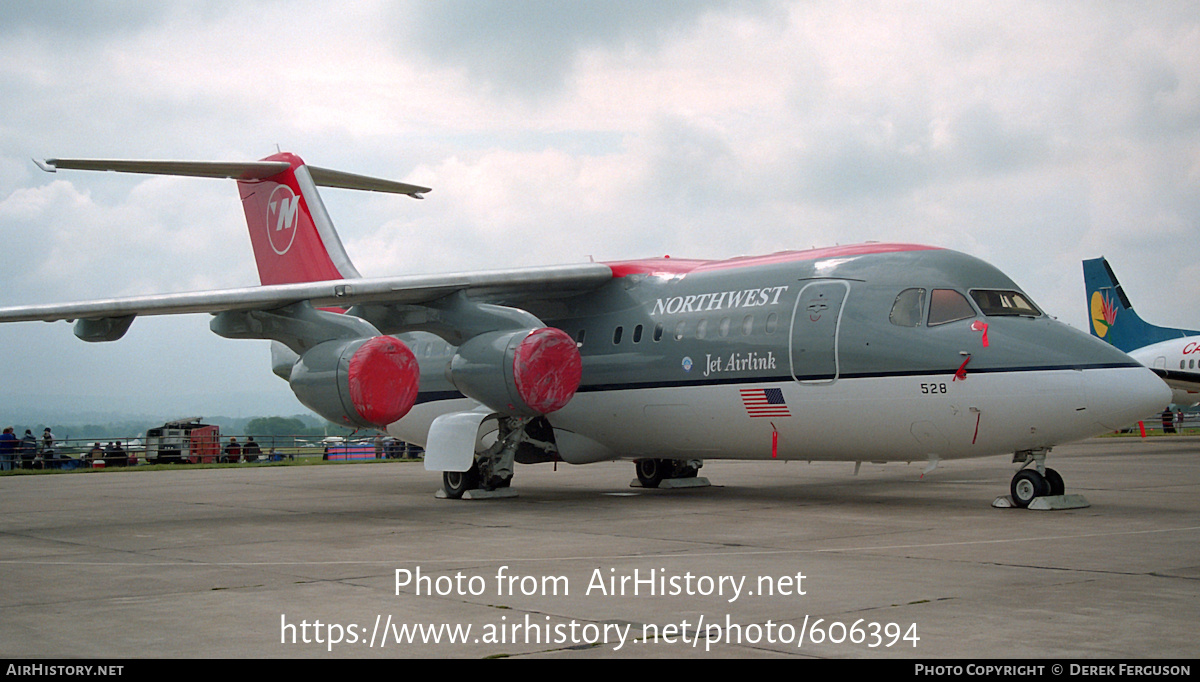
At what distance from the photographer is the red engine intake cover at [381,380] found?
13859 millimetres

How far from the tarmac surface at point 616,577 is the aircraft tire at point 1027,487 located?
13.1 inches

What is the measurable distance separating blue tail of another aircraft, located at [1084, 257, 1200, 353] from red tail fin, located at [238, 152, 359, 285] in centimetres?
2998

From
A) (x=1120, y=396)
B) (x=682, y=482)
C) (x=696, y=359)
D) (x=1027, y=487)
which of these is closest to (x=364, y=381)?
(x=696, y=359)

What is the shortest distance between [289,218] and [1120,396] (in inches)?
537

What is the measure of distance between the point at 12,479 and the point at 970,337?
2048cm

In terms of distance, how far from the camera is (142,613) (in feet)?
22.7

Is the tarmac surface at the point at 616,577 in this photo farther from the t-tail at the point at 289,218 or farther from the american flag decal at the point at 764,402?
the t-tail at the point at 289,218

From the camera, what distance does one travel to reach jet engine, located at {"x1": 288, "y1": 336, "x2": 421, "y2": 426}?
45.5 feet

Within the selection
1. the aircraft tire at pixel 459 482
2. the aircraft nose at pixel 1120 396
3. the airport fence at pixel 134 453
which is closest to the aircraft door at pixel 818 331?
the aircraft nose at pixel 1120 396

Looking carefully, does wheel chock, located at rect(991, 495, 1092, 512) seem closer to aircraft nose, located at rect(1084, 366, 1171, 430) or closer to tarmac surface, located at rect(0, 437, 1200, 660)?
tarmac surface, located at rect(0, 437, 1200, 660)

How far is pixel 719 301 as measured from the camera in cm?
1488

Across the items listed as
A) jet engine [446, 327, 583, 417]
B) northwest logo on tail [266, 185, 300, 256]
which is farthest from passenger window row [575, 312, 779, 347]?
northwest logo on tail [266, 185, 300, 256]

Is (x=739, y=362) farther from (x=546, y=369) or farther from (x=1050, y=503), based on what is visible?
(x=1050, y=503)
